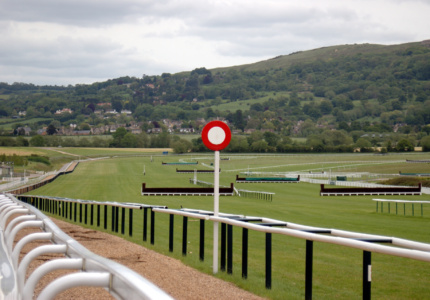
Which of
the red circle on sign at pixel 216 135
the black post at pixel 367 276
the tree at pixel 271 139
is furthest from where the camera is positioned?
the tree at pixel 271 139

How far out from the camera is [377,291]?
326 inches

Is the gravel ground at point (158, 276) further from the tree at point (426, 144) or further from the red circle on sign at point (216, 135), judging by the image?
the tree at point (426, 144)

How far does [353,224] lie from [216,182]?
14014 millimetres

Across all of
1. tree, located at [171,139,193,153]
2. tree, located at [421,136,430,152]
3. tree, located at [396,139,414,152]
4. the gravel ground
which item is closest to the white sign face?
the gravel ground

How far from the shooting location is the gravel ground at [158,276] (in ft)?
22.2

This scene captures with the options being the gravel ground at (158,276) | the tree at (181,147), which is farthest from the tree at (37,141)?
the gravel ground at (158,276)

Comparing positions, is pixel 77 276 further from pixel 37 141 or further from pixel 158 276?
pixel 37 141

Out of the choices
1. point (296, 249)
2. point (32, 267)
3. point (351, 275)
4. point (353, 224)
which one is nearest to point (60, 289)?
point (32, 267)

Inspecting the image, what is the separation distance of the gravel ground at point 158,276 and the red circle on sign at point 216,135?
74.2 inches

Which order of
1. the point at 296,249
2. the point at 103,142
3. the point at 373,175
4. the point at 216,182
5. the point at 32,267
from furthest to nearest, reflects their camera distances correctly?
the point at 103,142
the point at 373,175
the point at 296,249
the point at 216,182
the point at 32,267

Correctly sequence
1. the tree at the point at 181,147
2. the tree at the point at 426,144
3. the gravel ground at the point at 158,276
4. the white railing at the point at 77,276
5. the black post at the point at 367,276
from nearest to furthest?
the white railing at the point at 77,276
the black post at the point at 367,276
the gravel ground at the point at 158,276
the tree at the point at 426,144
the tree at the point at 181,147

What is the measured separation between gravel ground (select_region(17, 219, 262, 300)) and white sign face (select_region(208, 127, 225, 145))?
6.32ft

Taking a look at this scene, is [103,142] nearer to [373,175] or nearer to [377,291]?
[373,175]

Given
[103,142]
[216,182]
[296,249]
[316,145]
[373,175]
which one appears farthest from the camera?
[103,142]
